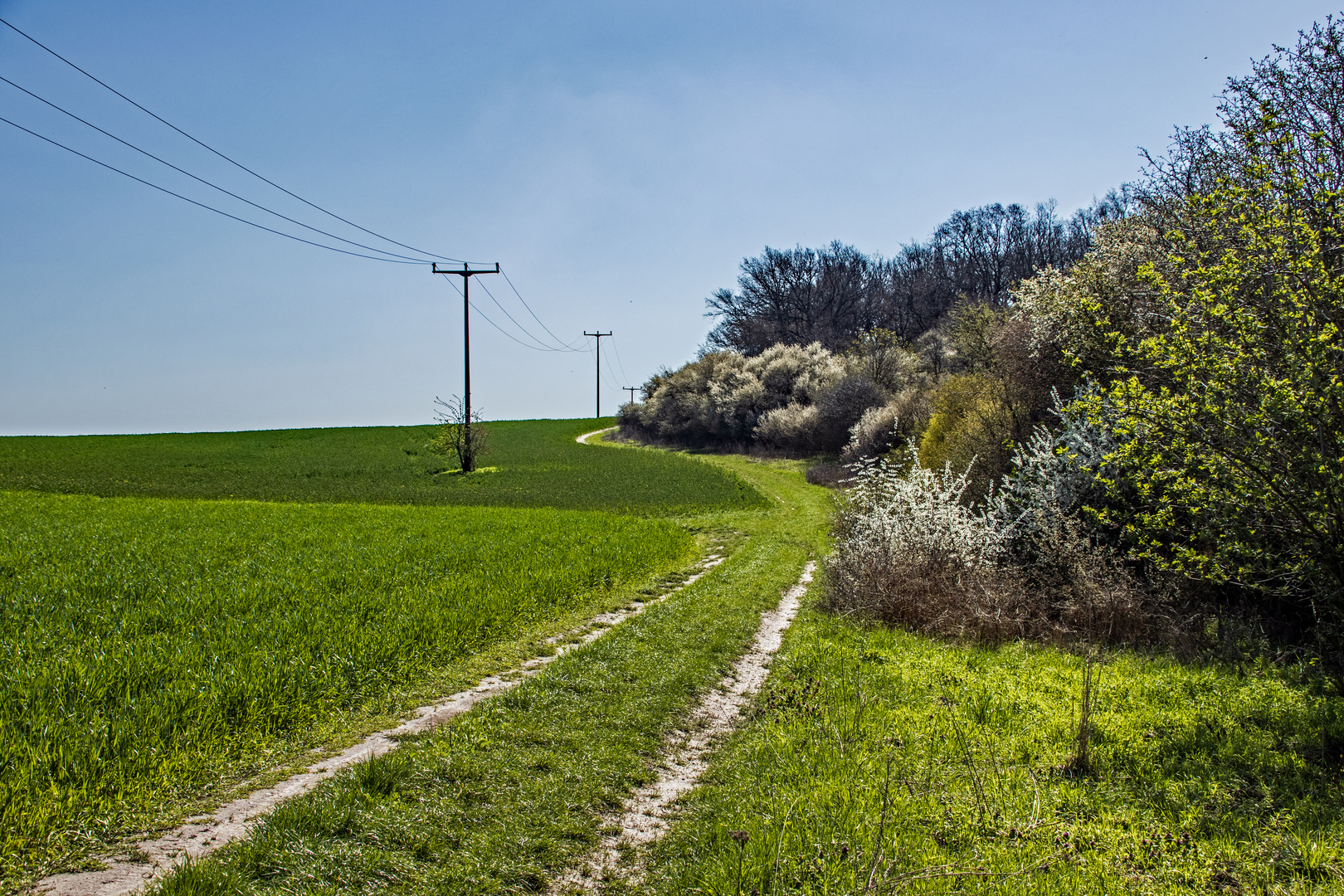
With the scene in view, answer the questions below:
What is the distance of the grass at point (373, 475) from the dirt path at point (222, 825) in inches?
607

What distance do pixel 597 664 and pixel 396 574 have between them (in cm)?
467

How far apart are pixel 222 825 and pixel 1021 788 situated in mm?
5439

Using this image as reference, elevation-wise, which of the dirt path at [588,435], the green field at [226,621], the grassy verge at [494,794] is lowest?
the grassy verge at [494,794]

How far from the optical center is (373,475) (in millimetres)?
33938

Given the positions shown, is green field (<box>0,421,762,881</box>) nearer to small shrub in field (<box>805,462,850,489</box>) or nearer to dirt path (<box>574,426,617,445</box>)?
small shrub in field (<box>805,462,850,489</box>)

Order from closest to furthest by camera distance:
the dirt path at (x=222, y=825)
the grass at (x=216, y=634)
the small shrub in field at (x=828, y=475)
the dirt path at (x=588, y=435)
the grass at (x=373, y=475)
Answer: the dirt path at (x=222, y=825) → the grass at (x=216, y=634) → the grass at (x=373, y=475) → the small shrub in field at (x=828, y=475) → the dirt path at (x=588, y=435)

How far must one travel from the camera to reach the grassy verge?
4.02m

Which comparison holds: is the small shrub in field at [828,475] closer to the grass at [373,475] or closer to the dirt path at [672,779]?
the grass at [373,475]

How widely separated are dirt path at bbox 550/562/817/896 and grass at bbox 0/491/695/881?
9.44 feet

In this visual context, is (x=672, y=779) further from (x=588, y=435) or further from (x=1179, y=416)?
(x=588, y=435)

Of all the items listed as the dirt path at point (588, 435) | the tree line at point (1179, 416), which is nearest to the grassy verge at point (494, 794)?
the tree line at point (1179, 416)

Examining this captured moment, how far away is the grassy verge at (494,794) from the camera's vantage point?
4020 millimetres

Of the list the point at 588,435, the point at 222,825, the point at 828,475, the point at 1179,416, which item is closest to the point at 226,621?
→ the point at 222,825

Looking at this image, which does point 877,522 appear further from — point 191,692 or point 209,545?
point 209,545
